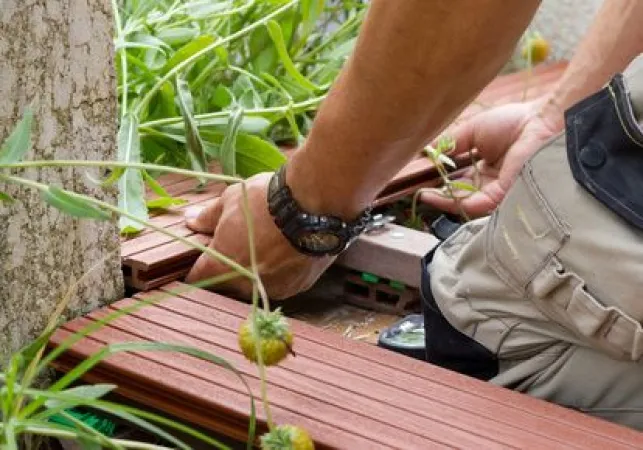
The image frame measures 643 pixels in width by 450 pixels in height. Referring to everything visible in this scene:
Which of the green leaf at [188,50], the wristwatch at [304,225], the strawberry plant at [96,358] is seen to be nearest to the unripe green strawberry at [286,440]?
the strawberry plant at [96,358]

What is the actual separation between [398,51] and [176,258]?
0.40 metres

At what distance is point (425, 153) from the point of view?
179cm

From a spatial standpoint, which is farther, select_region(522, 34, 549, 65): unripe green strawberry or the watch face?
select_region(522, 34, 549, 65): unripe green strawberry

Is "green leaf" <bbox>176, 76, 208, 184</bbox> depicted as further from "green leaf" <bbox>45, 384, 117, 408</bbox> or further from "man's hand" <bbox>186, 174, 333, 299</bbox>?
"green leaf" <bbox>45, 384, 117, 408</bbox>

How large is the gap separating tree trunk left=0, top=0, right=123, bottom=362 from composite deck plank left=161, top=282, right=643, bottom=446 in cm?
14

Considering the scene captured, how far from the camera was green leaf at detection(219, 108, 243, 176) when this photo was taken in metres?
1.59

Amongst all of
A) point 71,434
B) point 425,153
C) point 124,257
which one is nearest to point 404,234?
point 425,153

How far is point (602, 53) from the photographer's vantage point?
157 cm

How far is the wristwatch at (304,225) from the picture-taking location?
1245 mm

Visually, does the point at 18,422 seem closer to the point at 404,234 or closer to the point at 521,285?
the point at 521,285

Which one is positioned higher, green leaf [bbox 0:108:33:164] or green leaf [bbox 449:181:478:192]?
green leaf [bbox 0:108:33:164]

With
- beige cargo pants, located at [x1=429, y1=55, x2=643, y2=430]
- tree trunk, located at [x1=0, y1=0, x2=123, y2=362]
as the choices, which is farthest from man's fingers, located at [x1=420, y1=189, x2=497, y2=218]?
tree trunk, located at [x1=0, y1=0, x2=123, y2=362]

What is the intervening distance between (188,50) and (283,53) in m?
0.13

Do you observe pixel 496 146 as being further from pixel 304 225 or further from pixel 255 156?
pixel 304 225
